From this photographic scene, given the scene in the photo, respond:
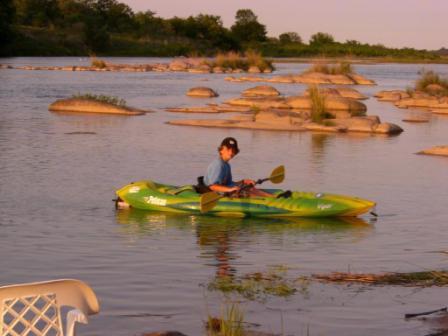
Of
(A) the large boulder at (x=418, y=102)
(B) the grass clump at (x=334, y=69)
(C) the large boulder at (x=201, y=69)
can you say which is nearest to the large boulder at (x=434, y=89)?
(A) the large boulder at (x=418, y=102)

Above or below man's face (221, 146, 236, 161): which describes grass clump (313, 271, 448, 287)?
below

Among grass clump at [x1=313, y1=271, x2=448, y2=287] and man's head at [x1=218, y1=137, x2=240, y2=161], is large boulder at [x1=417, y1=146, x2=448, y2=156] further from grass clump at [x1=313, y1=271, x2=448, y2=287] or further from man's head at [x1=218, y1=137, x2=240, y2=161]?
grass clump at [x1=313, y1=271, x2=448, y2=287]

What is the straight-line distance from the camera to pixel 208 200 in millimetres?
12125

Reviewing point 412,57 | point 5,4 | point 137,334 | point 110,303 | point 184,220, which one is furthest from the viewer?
point 412,57

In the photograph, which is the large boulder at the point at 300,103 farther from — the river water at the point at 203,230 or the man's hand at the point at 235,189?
the man's hand at the point at 235,189

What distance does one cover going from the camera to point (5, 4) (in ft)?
271

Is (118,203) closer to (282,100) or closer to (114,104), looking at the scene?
(114,104)

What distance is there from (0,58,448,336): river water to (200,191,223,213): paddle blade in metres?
0.20

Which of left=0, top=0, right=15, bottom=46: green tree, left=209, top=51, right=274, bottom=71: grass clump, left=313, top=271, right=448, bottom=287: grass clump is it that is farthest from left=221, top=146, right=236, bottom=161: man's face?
left=0, top=0, right=15, bottom=46: green tree

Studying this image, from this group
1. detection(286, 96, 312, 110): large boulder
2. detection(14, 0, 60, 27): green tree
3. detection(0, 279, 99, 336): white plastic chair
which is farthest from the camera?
detection(14, 0, 60, 27): green tree

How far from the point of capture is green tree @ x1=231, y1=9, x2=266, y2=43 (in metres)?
120

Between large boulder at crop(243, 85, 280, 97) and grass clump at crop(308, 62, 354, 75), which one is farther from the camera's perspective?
grass clump at crop(308, 62, 354, 75)

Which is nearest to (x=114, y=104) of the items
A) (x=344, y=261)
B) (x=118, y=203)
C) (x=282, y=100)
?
(x=282, y=100)

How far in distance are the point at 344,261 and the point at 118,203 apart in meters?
3.87
